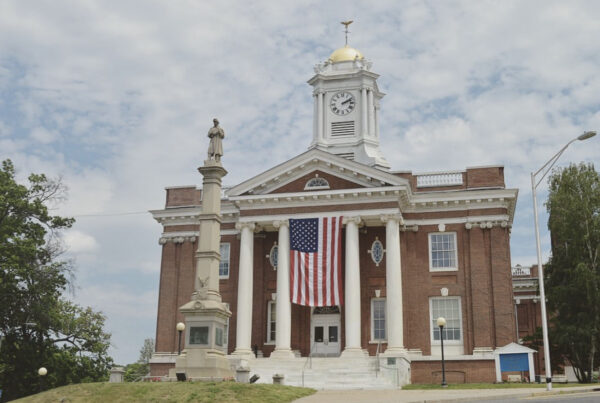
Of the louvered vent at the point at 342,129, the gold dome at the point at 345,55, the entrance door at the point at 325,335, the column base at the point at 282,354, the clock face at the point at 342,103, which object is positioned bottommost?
the column base at the point at 282,354

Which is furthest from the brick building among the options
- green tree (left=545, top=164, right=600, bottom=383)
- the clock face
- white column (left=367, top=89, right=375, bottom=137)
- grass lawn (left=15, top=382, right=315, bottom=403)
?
grass lawn (left=15, top=382, right=315, bottom=403)

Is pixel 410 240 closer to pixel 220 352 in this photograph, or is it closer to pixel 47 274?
pixel 220 352

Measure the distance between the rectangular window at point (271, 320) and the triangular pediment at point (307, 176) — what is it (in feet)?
21.6

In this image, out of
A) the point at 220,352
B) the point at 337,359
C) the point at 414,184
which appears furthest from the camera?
the point at 414,184

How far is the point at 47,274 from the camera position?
42406mm

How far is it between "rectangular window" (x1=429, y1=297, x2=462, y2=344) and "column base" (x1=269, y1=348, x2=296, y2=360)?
7.89 m

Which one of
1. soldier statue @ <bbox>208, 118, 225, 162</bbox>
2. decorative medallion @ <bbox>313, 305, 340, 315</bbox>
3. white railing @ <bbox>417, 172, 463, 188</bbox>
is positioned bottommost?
decorative medallion @ <bbox>313, 305, 340, 315</bbox>

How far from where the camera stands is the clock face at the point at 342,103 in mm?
49594

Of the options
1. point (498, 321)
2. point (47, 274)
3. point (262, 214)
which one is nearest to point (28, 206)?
point (47, 274)

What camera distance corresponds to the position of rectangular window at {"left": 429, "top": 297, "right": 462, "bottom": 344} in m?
39.4

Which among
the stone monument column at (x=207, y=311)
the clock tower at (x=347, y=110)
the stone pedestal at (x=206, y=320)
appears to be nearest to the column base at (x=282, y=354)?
the stone monument column at (x=207, y=311)

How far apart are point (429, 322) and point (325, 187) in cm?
942

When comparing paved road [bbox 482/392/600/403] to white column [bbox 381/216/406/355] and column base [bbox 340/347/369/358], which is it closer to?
white column [bbox 381/216/406/355]

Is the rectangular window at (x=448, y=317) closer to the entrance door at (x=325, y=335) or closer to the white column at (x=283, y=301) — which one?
the entrance door at (x=325, y=335)
